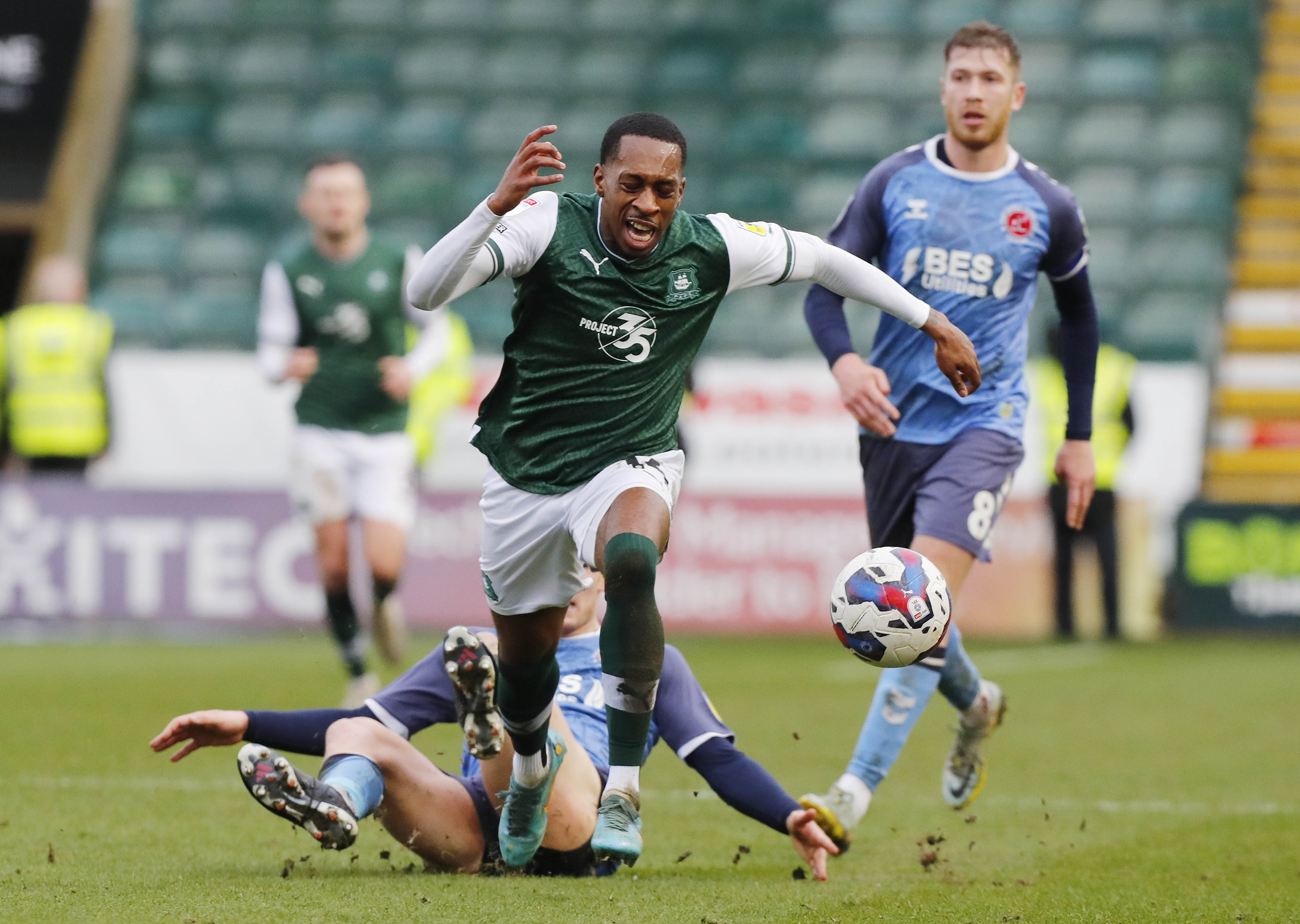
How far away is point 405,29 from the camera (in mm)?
18109

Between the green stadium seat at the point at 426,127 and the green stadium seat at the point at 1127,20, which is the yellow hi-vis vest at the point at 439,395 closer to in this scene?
the green stadium seat at the point at 426,127

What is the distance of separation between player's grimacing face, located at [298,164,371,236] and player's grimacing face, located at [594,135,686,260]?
14.2 ft

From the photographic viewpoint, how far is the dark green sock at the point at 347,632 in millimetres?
8156

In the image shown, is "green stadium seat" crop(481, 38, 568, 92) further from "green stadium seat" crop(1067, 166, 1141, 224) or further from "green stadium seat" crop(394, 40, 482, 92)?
"green stadium seat" crop(1067, 166, 1141, 224)

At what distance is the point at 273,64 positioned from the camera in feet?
58.7

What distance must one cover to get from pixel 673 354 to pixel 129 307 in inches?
482

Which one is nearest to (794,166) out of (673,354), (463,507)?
(463,507)

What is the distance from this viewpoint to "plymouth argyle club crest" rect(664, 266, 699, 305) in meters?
4.50

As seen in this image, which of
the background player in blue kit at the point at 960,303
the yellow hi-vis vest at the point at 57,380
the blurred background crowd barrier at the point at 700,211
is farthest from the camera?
the blurred background crowd barrier at the point at 700,211

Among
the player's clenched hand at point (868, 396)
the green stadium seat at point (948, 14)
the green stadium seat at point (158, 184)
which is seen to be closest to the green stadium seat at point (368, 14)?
the green stadium seat at point (158, 184)

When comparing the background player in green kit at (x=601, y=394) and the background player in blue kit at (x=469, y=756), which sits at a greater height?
the background player in green kit at (x=601, y=394)

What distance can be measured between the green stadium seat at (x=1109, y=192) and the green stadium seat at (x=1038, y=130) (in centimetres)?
37

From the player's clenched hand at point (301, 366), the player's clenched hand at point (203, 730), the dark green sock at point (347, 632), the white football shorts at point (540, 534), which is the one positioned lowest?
the dark green sock at point (347, 632)

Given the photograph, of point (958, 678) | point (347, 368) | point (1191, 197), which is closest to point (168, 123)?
point (1191, 197)
